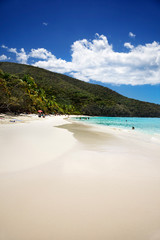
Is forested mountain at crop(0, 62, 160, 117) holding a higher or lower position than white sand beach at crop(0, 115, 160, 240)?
higher

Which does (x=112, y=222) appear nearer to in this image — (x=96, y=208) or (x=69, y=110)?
(x=96, y=208)

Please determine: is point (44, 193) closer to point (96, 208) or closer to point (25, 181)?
point (25, 181)

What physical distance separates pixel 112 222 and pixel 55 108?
83.1 metres

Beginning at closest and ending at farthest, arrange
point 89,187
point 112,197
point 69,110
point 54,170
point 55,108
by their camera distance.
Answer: point 112,197, point 89,187, point 54,170, point 55,108, point 69,110

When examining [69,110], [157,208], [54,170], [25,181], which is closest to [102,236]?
[157,208]

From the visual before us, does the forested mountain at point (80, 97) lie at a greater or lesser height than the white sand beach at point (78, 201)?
greater

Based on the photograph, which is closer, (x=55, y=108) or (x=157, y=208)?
(x=157, y=208)

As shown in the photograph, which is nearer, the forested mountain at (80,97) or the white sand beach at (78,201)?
the white sand beach at (78,201)

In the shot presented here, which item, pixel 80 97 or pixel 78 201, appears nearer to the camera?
pixel 78 201

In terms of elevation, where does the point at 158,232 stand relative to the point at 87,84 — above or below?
below

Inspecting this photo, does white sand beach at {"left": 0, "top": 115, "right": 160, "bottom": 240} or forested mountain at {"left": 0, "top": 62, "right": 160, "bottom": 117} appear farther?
forested mountain at {"left": 0, "top": 62, "right": 160, "bottom": 117}

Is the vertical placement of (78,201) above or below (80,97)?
below

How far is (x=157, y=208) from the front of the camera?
2.56 metres

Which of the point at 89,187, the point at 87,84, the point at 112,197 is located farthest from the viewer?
the point at 87,84
